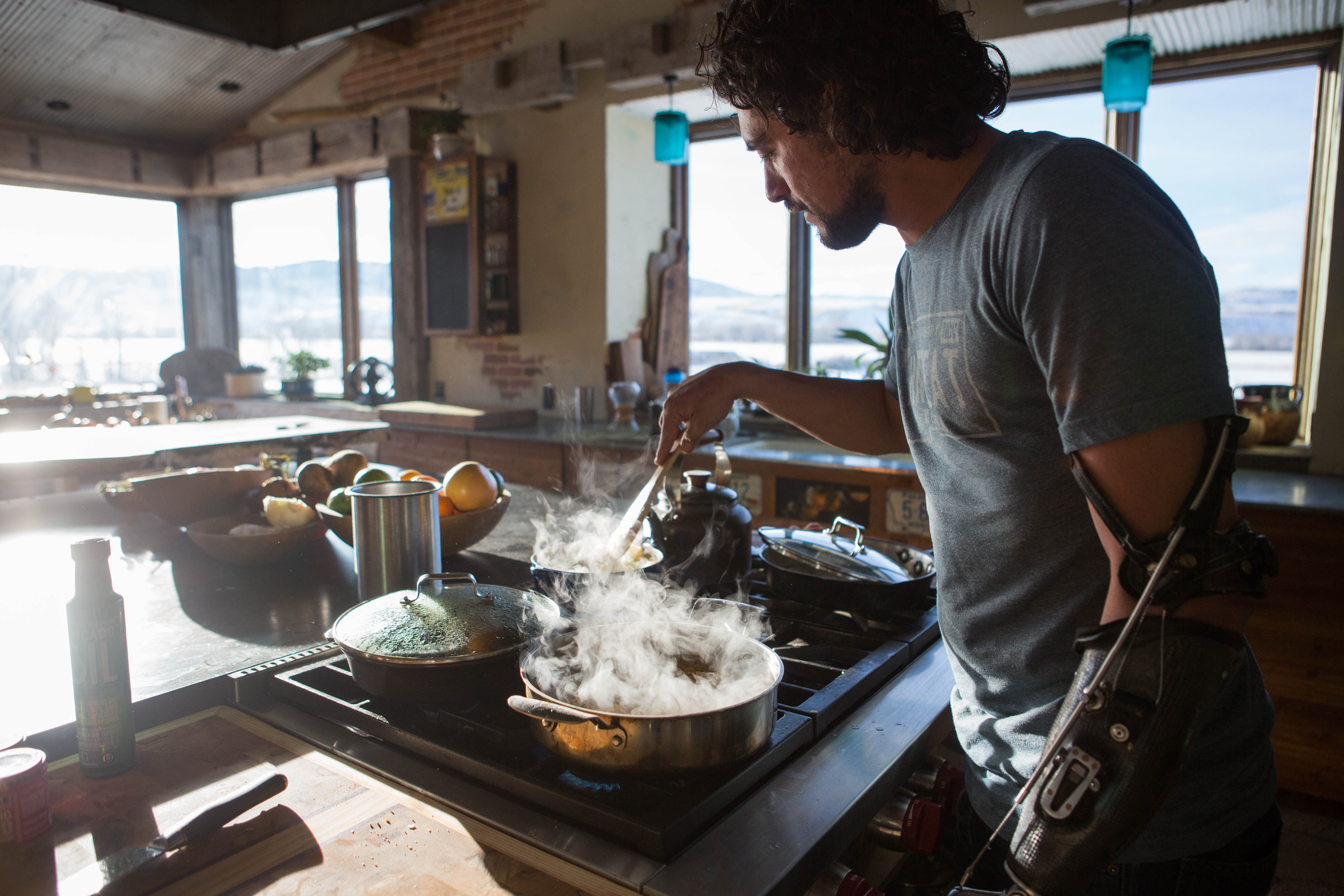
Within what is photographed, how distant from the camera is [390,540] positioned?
1.67 metres

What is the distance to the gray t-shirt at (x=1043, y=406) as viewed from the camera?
76cm

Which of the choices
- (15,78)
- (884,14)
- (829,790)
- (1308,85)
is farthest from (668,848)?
(15,78)

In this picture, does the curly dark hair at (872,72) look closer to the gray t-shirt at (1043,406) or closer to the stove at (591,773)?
the gray t-shirt at (1043,406)

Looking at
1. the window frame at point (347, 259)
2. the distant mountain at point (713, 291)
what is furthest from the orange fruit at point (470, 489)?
the window frame at point (347, 259)

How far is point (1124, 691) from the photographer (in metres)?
0.81

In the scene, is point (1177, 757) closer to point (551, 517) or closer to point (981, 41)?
point (981, 41)

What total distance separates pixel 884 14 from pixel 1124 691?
87cm

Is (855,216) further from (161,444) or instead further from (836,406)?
(161,444)

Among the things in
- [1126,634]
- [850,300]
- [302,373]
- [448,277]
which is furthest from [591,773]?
[302,373]

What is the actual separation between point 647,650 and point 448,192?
497cm

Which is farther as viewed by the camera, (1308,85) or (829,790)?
(1308,85)

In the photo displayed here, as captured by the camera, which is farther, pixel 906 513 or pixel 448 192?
pixel 448 192

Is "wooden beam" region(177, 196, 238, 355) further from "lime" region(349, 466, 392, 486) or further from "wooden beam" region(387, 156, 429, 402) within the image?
"lime" region(349, 466, 392, 486)

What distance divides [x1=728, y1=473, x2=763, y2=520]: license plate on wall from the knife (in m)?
2.84
